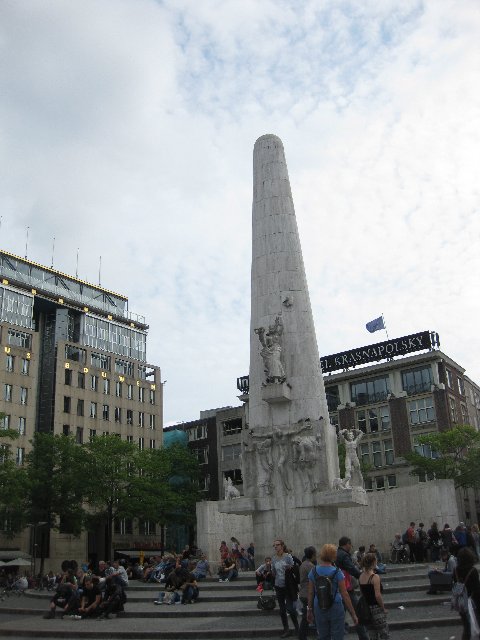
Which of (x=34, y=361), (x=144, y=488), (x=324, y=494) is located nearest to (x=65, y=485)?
(x=144, y=488)

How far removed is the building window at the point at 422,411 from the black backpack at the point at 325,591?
56.8 metres

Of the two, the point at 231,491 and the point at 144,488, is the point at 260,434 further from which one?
the point at 144,488

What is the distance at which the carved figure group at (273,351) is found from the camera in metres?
24.9

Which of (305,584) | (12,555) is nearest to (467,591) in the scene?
(305,584)

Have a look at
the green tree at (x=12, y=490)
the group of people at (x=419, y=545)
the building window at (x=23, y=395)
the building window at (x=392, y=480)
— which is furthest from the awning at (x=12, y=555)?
the group of people at (x=419, y=545)

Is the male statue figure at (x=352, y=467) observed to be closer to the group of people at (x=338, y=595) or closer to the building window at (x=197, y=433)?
the group of people at (x=338, y=595)

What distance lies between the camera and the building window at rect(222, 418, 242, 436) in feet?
245

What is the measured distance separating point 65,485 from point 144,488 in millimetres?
6315

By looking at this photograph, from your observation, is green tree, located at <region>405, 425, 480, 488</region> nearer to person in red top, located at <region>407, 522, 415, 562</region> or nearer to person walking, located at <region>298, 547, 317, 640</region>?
person in red top, located at <region>407, 522, 415, 562</region>

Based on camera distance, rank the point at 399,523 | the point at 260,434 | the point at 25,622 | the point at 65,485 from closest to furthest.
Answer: the point at 25,622
the point at 260,434
the point at 399,523
the point at 65,485

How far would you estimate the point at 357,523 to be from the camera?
2780 centimetres

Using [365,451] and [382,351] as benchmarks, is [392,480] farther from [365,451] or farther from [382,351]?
[382,351]

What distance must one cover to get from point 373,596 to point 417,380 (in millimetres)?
57607

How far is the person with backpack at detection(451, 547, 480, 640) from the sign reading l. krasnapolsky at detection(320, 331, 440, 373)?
58.6m
